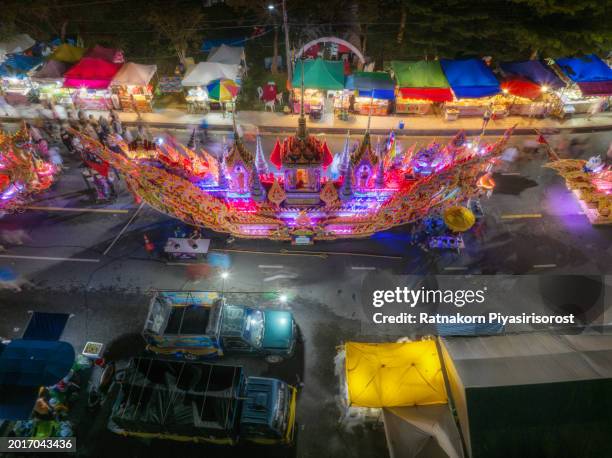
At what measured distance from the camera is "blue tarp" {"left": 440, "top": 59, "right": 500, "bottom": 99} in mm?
23609

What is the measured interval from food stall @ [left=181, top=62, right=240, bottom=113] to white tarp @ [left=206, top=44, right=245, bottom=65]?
0.77 m

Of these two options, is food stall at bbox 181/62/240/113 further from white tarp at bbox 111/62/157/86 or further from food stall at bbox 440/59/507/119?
food stall at bbox 440/59/507/119

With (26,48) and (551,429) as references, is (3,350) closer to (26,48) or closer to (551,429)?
(551,429)

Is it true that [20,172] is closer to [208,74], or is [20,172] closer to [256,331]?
[208,74]

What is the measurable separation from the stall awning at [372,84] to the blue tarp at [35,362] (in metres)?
20.6

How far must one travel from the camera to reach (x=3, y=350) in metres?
12.2

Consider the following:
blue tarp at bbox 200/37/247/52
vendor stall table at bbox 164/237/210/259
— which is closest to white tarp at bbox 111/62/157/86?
blue tarp at bbox 200/37/247/52

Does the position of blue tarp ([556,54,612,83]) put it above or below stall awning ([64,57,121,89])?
above

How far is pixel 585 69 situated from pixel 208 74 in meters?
23.8

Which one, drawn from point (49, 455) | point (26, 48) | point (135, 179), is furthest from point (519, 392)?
point (26, 48)

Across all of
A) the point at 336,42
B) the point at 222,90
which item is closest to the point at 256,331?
the point at 222,90

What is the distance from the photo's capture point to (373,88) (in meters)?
23.9

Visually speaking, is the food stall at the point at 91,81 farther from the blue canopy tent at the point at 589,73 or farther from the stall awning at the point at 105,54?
the blue canopy tent at the point at 589,73

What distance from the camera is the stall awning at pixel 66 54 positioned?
25641mm
